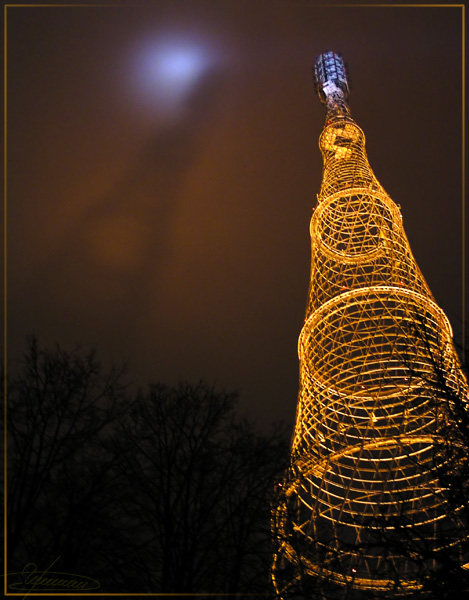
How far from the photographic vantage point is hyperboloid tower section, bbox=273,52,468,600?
13.1 meters

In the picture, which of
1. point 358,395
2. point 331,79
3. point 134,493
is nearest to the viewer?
point 134,493

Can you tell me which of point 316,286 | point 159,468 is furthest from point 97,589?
point 316,286

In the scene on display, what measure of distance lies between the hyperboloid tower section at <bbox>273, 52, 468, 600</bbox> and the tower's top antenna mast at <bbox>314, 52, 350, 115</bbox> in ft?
3.86

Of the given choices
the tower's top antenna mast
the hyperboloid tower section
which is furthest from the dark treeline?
the tower's top antenna mast

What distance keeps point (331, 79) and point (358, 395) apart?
70.4 feet

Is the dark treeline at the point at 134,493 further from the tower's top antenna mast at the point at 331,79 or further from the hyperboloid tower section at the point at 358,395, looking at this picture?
the tower's top antenna mast at the point at 331,79

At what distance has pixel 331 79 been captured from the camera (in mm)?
30531

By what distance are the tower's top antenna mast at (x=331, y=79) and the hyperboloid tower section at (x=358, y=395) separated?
1.18 metres

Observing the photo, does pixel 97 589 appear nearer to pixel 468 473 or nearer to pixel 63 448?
pixel 63 448

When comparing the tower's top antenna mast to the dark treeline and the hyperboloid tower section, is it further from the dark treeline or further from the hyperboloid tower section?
the dark treeline

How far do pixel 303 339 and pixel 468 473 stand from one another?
10247 millimetres

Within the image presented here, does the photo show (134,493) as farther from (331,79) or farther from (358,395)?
(331,79)

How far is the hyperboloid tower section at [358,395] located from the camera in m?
13.1

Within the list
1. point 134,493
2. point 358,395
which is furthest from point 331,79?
point 134,493
